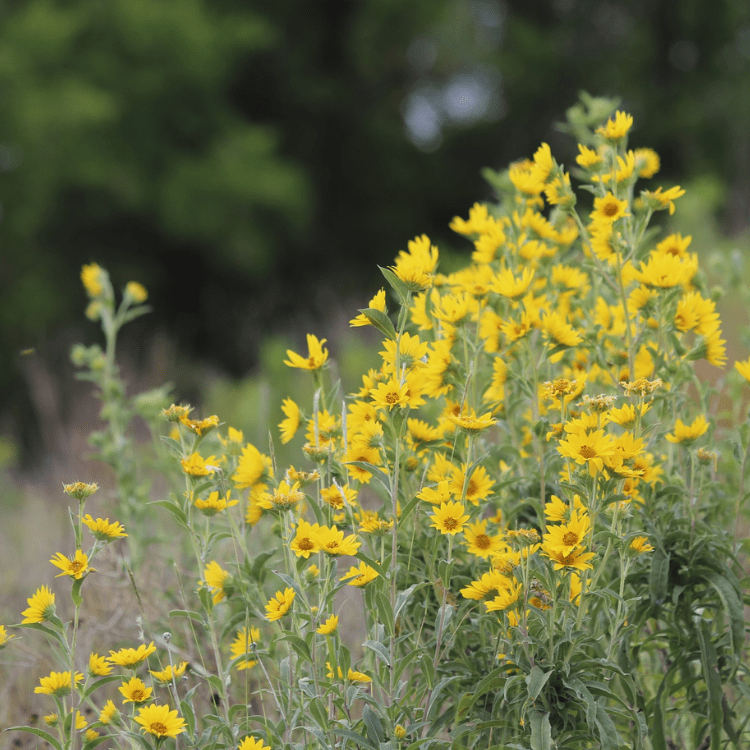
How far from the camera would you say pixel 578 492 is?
1.15 metres

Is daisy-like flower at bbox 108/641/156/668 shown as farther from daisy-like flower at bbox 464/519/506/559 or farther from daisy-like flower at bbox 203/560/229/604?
daisy-like flower at bbox 464/519/506/559

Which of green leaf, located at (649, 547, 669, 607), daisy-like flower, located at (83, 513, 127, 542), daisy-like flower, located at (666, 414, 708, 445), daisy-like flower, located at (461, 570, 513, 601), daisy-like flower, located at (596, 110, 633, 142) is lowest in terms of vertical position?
daisy-like flower, located at (461, 570, 513, 601)

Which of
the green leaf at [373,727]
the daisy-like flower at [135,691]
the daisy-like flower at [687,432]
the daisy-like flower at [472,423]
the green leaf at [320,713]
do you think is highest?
the daisy-like flower at [687,432]

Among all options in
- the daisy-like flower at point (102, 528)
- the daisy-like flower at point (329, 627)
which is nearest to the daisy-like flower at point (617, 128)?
the daisy-like flower at point (329, 627)

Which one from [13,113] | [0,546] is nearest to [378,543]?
[0,546]

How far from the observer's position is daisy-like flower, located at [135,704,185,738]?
3.75 feet

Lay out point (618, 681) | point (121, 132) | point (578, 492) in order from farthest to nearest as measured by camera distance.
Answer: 1. point (121, 132)
2. point (618, 681)
3. point (578, 492)

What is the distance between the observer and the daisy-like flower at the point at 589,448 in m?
1.10

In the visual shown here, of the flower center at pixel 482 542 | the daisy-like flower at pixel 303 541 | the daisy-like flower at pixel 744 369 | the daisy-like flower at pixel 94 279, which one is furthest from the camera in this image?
the daisy-like flower at pixel 94 279

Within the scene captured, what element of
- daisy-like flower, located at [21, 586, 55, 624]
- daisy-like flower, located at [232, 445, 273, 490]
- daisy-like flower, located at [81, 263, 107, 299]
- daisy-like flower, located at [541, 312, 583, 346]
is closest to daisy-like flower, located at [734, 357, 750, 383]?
daisy-like flower, located at [541, 312, 583, 346]

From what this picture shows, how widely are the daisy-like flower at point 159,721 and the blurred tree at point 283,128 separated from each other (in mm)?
8387

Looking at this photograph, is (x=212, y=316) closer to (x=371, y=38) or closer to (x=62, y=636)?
(x=371, y=38)

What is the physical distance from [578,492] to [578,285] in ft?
2.27

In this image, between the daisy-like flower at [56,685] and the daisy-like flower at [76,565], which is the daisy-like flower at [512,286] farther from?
the daisy-like flower at [56,685]
